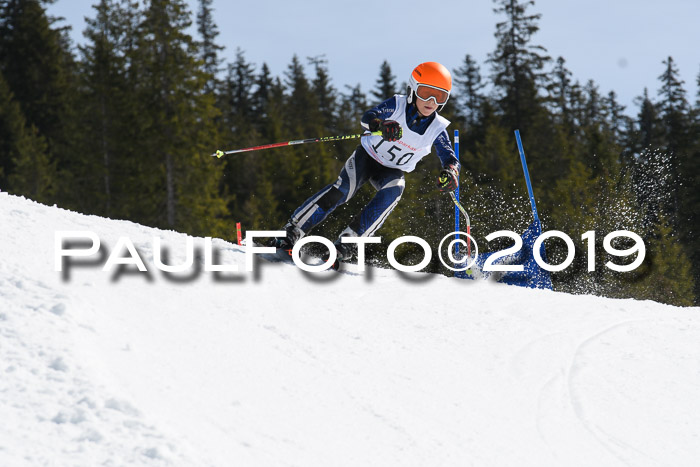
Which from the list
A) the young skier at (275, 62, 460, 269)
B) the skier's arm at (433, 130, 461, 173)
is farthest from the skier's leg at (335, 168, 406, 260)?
the skier's arm at (433, 130, 461, 173)

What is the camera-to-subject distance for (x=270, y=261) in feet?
18.0

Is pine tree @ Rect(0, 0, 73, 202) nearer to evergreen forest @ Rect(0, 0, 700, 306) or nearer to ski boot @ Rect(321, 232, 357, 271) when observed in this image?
evergreen forest @ Rect(0, 0, 700, 306)

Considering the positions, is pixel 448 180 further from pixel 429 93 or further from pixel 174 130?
pixel 174 130

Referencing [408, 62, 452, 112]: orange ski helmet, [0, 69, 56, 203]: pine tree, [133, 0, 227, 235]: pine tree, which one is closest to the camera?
[408, 62, 452, 112]: orange ski helmet

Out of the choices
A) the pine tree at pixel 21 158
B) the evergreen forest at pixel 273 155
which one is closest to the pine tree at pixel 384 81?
the evergreen forest at pixel 273 155

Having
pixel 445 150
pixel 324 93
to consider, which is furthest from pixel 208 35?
pixel 445 150

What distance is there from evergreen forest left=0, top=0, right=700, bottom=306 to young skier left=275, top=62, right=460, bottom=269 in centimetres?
1281

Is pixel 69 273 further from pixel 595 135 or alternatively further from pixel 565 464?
pixel 595 135

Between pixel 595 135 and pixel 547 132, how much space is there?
2.90m

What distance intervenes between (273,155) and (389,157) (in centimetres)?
2912

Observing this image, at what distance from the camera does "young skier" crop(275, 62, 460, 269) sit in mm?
5793

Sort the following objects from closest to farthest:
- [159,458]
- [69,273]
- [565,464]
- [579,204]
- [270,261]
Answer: [159,458] → [565,464] → [69,273] → [270,261] → [579,204]

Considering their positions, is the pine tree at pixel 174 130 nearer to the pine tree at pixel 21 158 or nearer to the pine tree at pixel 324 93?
the pine tree at pixel 21 158

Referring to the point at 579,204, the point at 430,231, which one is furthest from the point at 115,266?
the point at 579,204
